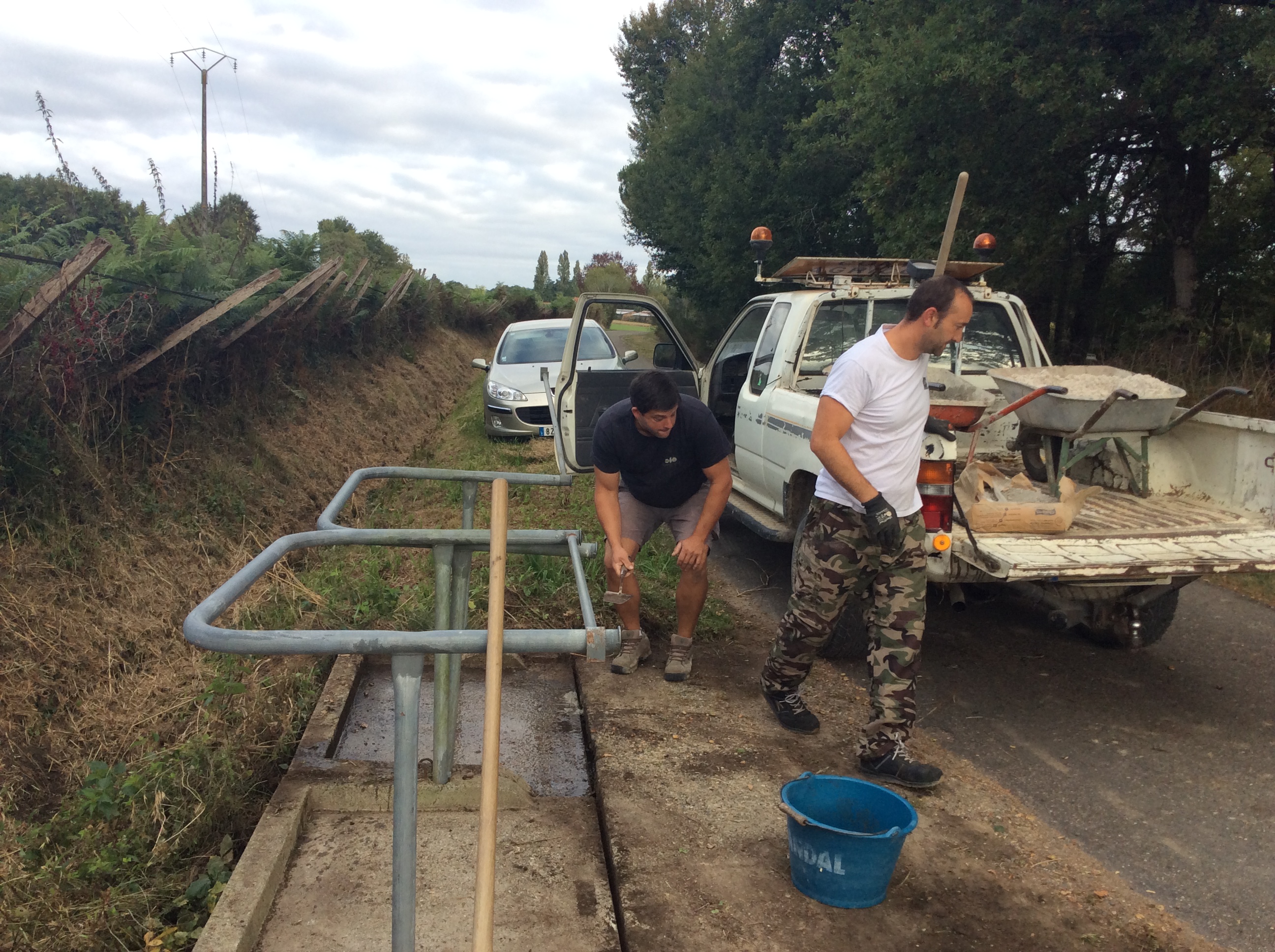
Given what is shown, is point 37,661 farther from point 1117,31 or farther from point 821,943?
point 1117,31

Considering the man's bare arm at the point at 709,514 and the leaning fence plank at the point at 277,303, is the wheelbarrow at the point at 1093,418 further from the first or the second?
the leaning fence plank at the point at 277,303

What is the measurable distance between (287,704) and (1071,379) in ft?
14.0

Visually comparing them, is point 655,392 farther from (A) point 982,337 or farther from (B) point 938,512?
(A) point 982,337

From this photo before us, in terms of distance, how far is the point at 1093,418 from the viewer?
16.2ft

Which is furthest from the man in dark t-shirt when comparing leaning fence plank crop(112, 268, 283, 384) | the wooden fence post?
the wooden fence post

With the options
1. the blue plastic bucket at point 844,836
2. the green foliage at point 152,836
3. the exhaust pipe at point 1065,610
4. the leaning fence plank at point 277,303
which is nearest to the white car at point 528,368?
the leaning fence plank at point 277,303

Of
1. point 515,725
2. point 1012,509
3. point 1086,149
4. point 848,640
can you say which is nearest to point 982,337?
point 1012,509

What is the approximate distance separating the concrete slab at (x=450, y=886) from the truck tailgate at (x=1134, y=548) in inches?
81.4

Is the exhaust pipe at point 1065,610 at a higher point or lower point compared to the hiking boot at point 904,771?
higher

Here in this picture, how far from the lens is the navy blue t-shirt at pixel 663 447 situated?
459cm

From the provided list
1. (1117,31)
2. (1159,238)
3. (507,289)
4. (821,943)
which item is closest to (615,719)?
(821,943)

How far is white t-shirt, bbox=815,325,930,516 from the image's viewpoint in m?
3.65

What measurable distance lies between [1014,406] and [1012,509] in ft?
2.16

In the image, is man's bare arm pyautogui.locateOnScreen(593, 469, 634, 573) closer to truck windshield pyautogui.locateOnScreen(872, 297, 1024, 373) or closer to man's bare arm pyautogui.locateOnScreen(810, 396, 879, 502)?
man's bare arm pyautogui.locateOnScreen(810, 396, 879, 502)
